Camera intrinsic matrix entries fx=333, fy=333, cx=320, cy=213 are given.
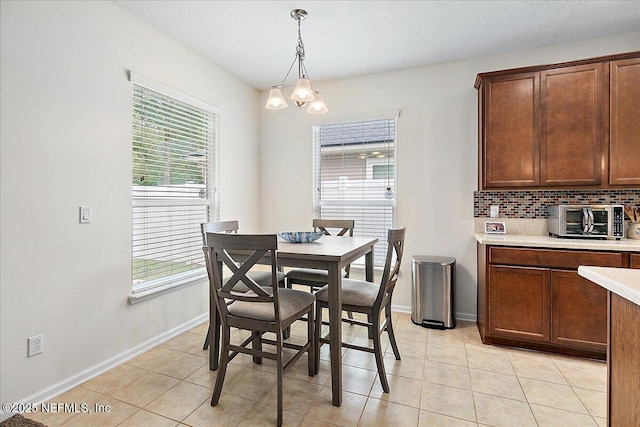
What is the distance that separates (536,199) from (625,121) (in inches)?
34.1

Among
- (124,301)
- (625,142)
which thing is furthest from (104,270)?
(625,142)

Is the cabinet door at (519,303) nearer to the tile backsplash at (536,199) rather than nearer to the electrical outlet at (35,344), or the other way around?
the tile backsplash at (536,199)

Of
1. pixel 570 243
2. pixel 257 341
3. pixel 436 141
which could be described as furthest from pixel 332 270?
pixel 436 141

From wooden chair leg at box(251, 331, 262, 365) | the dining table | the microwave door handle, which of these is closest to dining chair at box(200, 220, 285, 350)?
the dining table

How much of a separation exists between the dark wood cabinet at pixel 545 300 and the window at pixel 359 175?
123 centimetres

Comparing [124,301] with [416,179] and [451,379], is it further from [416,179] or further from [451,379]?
[416,179]

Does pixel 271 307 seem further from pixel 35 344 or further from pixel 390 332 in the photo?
pixel 35 344

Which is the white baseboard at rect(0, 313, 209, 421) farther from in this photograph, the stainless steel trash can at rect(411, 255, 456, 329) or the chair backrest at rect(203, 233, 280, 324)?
the stainless steel trash can at rect(411, 255, 456, 329)

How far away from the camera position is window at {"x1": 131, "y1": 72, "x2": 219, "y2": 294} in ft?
8.86

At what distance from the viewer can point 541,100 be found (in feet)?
9.16

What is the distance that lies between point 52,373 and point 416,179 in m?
3.37

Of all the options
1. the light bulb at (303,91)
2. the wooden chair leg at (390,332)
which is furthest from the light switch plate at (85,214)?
the wooden chair leg at (390,332)

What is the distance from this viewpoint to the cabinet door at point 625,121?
256 centimetres

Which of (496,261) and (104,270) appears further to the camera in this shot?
(496,261)
